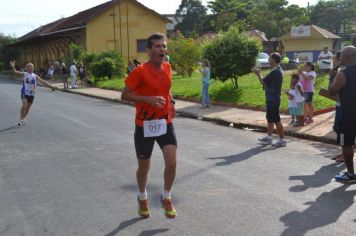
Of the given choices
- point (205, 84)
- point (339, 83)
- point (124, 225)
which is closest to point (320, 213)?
point (339, 83)

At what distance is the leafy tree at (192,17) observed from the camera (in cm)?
8688

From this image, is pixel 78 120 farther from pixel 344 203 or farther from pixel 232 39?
pixel 344 203

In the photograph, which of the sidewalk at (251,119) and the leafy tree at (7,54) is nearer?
the sidewalk at (251,119)

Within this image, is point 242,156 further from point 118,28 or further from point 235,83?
point 118,28

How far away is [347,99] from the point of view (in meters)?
7.05

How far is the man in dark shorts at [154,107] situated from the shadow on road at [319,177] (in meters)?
2.05

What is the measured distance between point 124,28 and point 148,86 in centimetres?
4407

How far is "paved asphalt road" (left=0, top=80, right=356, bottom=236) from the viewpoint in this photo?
5.46 metres

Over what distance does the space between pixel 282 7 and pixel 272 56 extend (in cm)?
5993

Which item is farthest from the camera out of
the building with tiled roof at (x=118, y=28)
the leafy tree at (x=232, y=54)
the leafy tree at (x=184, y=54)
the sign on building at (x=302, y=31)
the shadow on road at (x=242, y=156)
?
the sign on building at (x=302, y=31)

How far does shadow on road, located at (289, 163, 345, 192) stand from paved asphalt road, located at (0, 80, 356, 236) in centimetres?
1

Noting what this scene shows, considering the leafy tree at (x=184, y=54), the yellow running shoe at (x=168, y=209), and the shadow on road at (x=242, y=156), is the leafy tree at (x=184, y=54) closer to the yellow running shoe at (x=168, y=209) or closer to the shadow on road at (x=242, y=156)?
the shadow on road at (x=242, y=156)

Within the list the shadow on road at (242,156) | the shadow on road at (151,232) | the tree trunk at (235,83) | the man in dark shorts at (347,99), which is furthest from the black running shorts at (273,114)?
the tree trunk at (235,83)

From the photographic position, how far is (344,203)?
6.20 m
